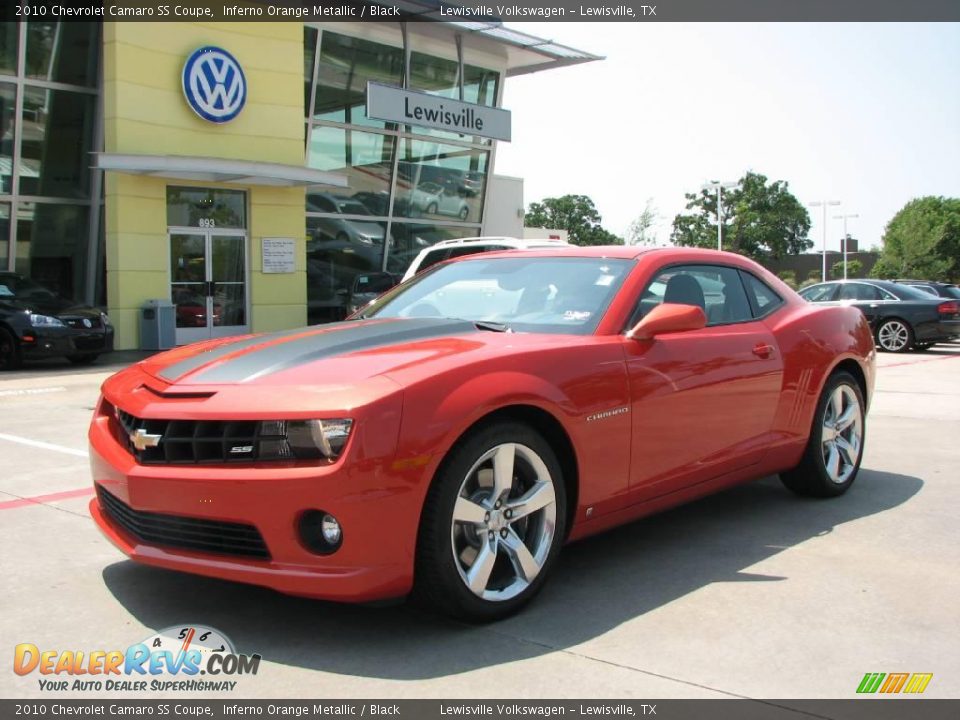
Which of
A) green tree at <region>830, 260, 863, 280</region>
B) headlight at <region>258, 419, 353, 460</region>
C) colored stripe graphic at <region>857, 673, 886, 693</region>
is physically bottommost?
colored stripe graphic at <region>857, 673, 886, 693</region>

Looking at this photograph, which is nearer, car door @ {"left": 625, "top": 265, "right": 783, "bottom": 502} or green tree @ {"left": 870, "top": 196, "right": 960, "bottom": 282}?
car door @ {"left": 625, "top": 265, "right": 783, "bottom": 502}

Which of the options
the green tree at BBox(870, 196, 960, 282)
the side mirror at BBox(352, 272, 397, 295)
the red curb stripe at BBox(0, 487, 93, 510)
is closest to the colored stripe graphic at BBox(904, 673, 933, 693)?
the red curb stripe at BBox(0, 487, 93, 510)

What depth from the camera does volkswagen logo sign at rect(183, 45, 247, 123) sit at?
18150mm

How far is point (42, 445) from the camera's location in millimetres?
7395

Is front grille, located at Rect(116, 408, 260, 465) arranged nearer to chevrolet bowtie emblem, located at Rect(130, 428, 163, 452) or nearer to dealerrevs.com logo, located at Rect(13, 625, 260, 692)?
chevrolet bowtie emblem, located at Rect(130, 428, 163, 452)

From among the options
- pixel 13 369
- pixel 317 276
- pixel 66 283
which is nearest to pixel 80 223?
pixel 66 283

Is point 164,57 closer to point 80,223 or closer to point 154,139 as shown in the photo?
point 154,139

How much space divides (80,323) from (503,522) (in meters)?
12.3

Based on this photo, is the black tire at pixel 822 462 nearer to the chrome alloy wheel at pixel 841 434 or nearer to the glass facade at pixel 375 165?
the chrome alloy wheel at pixel 841 434

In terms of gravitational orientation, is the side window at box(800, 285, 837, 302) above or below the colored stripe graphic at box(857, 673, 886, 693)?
above

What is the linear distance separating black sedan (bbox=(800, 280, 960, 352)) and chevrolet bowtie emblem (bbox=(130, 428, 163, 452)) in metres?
17.0

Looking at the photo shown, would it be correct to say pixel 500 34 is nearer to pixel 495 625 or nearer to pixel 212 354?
pixel 212 354

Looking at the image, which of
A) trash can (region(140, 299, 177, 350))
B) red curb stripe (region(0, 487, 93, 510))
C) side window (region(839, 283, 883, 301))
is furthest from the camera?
side window (region(839, 283, 883, 301))

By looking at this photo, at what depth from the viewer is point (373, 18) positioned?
22.5 m
